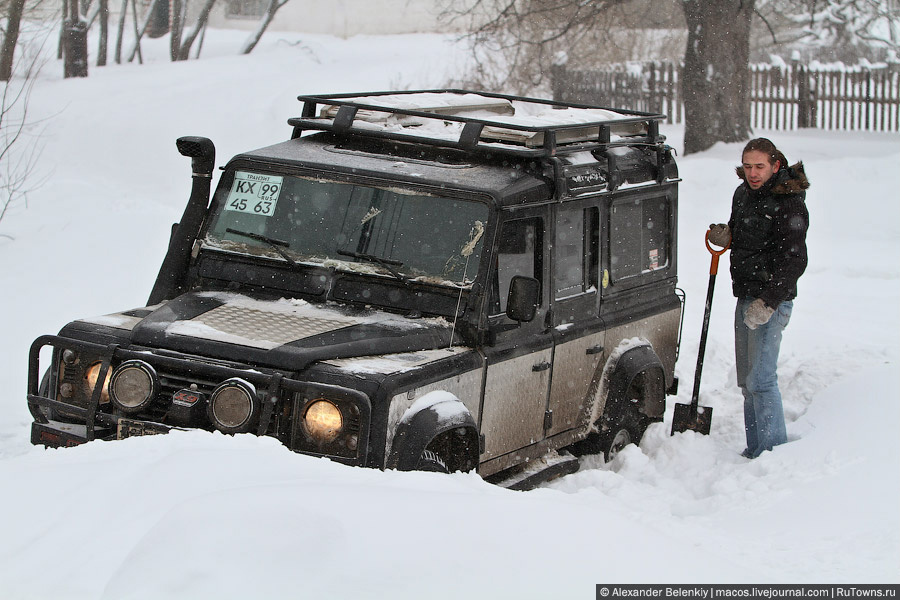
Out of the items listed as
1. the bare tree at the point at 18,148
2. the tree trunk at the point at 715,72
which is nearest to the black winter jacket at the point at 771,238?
the bare tree at the point at 18,148

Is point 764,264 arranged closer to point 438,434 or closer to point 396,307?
point 396,307

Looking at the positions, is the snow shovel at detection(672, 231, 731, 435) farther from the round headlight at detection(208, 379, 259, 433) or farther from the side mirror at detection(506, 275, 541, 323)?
the round headlight at detection(208, 379, 259, 433)

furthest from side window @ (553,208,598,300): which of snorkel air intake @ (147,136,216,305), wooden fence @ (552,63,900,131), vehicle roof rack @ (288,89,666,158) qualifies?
wooden fence @ (552,63,900,131)

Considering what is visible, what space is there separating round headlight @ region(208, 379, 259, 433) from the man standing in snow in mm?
3192

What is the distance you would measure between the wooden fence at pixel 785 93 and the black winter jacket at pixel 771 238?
16991 mm

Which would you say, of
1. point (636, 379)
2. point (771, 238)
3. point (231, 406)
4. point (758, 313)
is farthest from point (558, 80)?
point (231, 406)

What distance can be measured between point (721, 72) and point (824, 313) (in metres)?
9.26

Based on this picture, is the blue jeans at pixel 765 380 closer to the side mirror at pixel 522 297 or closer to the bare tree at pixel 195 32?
the side mirror at pixel 522 297

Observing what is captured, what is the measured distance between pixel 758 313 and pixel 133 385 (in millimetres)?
3574

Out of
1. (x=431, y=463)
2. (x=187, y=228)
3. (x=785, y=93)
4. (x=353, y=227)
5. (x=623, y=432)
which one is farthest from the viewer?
(x=785, y=93)

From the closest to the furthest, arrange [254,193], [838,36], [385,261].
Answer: [385,261], [254,193], [838,36]

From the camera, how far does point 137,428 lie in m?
5.03

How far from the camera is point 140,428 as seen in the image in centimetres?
502

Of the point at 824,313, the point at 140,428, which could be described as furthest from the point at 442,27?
the point at 140,428
